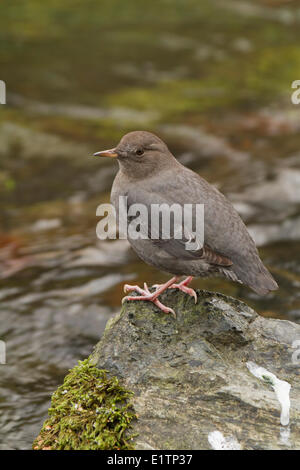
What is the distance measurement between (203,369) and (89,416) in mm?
630

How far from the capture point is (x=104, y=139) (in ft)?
34.9

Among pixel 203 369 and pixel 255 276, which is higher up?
pixel 255 276

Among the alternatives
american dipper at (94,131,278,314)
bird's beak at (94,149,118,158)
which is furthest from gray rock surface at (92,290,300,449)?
bird's beak at (94,149,118,158)

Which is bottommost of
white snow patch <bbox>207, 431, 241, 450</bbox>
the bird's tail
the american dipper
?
white snow patch <bbox>207, 431, 241, 450</bbox>

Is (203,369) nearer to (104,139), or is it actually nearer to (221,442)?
(221,442)

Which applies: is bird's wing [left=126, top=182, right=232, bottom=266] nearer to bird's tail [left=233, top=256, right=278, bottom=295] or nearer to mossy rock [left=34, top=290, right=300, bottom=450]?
bird's tail [left=233, top=256, right=278, bottom=295]

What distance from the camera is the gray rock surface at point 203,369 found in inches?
118

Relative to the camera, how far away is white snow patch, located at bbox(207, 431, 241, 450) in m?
2.93

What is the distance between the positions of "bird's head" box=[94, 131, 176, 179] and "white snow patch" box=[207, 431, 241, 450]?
1822mm

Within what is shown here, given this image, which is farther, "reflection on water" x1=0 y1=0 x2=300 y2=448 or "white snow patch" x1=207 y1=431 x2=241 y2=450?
"reflection on water" x1=0 y1=0 x2=300 y2=448

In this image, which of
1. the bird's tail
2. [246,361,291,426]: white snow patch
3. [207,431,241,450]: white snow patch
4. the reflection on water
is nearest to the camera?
[207,431,241,450]: white snow patch

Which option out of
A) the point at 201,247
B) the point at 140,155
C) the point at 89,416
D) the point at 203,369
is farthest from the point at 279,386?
the point at 140,155

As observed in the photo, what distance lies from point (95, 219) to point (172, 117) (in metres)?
3.82

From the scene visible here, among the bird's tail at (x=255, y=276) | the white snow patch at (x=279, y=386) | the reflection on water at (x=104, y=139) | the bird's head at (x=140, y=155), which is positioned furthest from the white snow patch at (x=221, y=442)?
the reflection on water at (x=104, y=139)
